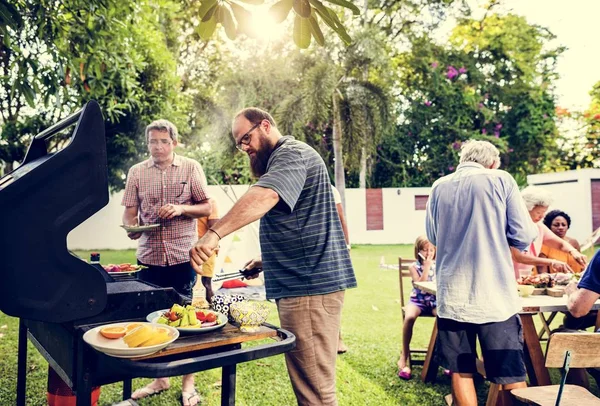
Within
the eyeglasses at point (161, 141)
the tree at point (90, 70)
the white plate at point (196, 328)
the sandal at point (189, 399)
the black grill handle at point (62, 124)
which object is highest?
the tree at point (90, 70)

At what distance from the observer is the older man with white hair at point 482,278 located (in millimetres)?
2840

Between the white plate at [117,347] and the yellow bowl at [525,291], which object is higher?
the white plate at [117,347]

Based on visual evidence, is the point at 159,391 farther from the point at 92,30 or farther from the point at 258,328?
the point at 92,30

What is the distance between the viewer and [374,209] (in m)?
20.3

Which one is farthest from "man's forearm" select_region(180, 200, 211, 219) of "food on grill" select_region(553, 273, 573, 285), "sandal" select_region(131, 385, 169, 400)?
→ "food on grill" select_region(553, 273, 573, 285)

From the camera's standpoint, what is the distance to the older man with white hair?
2.84 metres

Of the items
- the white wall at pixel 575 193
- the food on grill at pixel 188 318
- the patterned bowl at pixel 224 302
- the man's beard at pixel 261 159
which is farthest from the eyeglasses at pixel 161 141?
the white wall at pixel 575 193

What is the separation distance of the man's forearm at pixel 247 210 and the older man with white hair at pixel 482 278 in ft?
4.79

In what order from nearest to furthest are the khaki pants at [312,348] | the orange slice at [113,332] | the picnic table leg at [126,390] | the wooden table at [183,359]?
the wooden table at [183,359] → the orange slice at [113,332] → the khaki pants at [312,348] → the picnic table leg at [126,390]

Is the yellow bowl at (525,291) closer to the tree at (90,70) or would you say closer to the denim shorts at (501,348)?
the denim shorts at (501,348)

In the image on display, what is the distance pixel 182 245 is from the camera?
3.56 m

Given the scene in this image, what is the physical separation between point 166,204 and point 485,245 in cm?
218

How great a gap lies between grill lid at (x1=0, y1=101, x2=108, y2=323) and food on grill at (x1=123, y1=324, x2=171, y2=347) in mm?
305

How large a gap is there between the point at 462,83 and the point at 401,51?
135 inches
